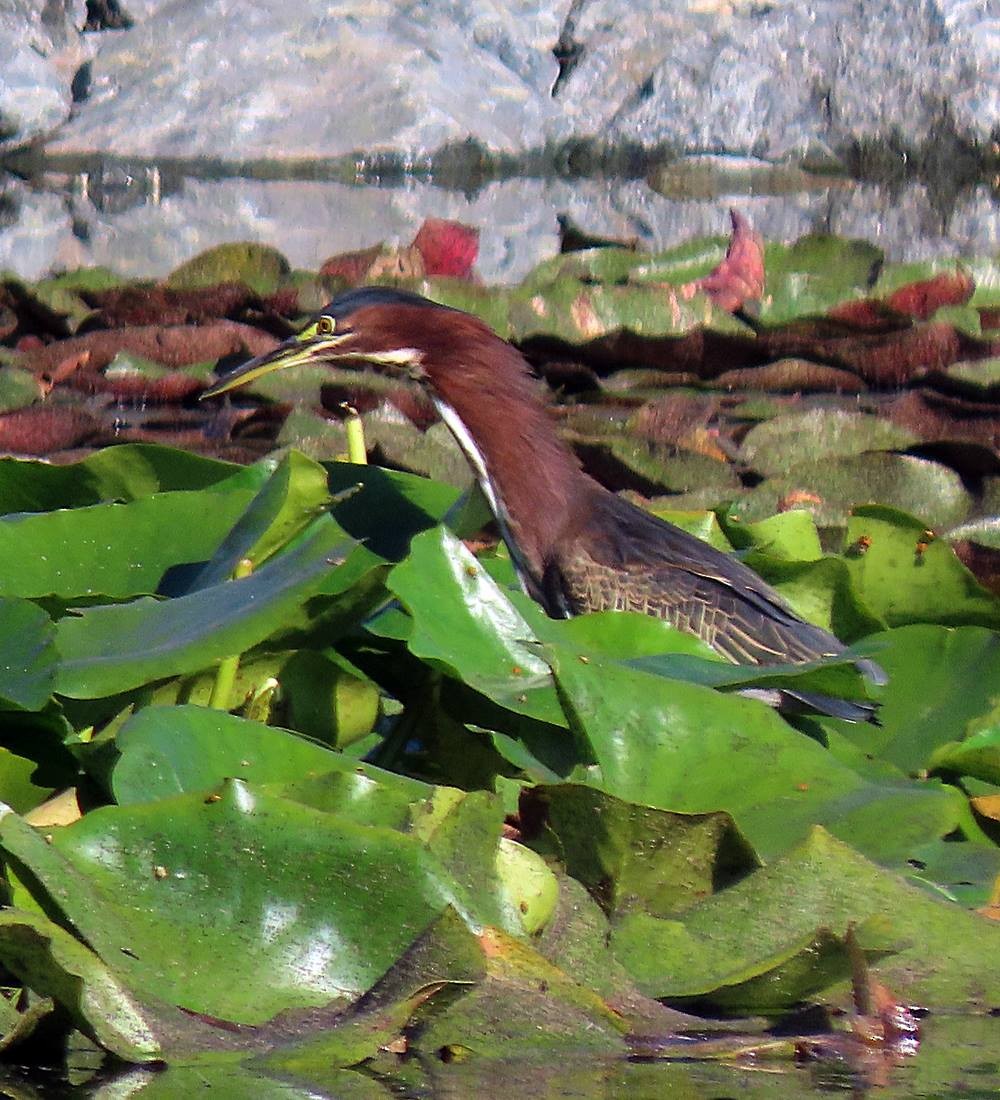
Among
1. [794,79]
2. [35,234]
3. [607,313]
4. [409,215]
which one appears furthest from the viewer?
[794,79]

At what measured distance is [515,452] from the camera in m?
3.90

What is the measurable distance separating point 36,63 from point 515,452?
49.8 feet

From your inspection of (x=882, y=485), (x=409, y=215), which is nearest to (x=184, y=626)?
(x=882, y=485)

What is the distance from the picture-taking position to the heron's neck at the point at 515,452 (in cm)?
388

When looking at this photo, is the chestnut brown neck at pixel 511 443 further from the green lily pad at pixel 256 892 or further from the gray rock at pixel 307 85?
the gray rock at pixel 307 85

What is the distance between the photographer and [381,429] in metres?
4.30

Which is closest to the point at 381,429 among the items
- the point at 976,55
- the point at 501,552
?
the point at 501,552

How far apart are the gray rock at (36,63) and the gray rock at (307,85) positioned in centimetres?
27

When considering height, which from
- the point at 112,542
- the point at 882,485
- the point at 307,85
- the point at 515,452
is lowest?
the point at 307,85

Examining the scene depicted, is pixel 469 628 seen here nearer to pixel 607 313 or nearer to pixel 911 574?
pixel 911 574

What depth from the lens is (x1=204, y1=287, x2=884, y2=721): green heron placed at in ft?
12.5

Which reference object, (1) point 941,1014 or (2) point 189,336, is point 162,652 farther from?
(2) point 189,336

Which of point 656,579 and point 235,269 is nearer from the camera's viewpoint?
point 656,579

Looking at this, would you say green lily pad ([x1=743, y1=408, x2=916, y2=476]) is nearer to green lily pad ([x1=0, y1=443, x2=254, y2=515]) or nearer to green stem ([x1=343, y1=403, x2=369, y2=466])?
green stem ([x1=343, y1=403, x2=369, y2=466])
